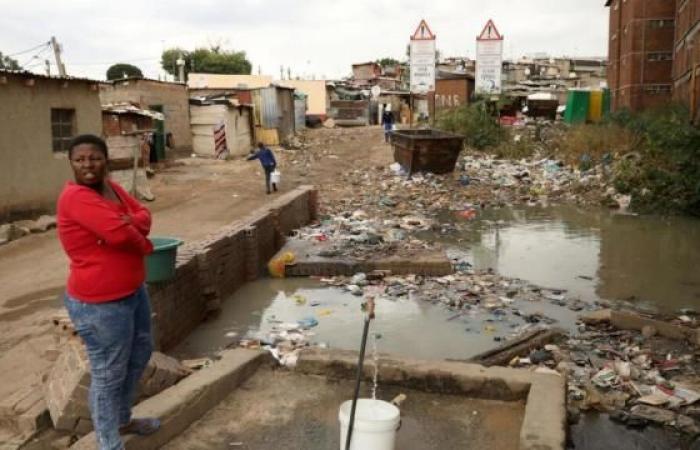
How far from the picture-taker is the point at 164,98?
2141cm

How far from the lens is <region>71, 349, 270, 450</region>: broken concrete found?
3479 mm

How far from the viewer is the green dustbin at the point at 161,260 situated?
16.1 ft

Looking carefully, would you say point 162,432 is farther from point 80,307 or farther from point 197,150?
point 197,150

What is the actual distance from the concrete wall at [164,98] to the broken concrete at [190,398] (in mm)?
16379

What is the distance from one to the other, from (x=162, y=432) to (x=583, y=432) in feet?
8.97

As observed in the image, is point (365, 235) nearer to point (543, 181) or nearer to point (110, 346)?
point (110, 346)

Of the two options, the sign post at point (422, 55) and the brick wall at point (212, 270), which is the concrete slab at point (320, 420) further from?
the sign post at point (422, 55)

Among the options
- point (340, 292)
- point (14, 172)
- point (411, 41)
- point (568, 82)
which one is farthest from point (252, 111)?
point (568, 82)

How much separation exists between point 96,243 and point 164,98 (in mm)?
19718

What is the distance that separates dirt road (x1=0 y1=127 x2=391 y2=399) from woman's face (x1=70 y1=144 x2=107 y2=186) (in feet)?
7.09

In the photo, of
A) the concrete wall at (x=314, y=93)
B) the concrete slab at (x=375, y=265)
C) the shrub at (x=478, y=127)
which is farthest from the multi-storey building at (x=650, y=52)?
the concrete slab at (x=375, y=265)

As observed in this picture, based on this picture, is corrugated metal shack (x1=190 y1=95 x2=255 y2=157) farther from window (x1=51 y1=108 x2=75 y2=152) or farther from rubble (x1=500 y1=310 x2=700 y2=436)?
rubble (x1=500 y1=310 x2=700 y2=436)

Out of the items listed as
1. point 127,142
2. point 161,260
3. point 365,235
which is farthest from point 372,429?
point 127,142

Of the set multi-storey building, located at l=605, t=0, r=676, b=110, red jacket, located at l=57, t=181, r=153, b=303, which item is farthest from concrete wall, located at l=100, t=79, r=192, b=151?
multi-storey building, located at l=605, t=0, r=676, b=110
